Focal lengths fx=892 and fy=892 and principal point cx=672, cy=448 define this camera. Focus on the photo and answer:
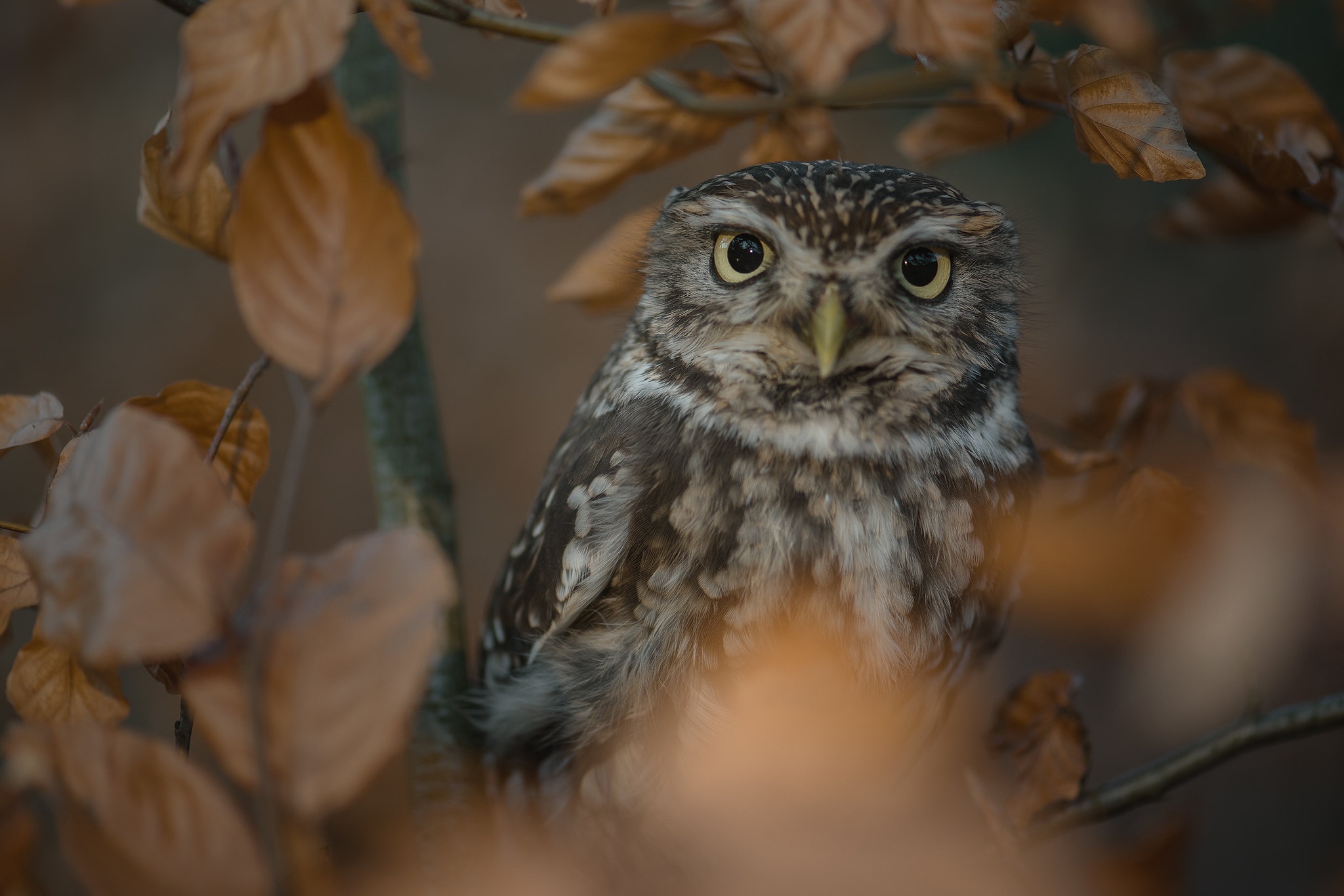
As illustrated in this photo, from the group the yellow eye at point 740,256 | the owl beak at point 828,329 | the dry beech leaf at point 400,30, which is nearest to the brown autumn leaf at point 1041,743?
the owl beak at point 828,329

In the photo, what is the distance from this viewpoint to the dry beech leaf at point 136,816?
1.88 feet

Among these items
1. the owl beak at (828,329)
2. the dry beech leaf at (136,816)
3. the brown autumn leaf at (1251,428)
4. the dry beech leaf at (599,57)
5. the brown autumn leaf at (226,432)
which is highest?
the dry beech leaf at (599,57)

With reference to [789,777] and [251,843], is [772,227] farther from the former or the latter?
[251,843]

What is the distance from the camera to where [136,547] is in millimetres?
626

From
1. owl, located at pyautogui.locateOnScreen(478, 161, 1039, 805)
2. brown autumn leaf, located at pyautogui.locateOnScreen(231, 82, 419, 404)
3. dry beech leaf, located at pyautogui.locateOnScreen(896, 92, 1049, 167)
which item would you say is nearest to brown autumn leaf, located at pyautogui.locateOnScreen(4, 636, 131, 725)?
brown autumn leaf, located at pyautogui.locateOnScreen(231, 82, 419, 404)

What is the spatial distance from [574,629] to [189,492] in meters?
0.92

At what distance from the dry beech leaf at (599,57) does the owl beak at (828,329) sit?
1.91ft

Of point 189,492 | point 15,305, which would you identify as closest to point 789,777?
point 189,492

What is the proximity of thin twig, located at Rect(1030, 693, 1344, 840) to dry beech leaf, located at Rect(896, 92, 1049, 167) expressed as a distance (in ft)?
3.16

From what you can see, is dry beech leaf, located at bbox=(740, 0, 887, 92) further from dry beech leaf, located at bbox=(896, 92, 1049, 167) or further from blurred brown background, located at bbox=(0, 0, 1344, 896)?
blurred brown background, located at bbox=(0, 0, 1344, 896)

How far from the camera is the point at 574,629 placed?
4.94 feet

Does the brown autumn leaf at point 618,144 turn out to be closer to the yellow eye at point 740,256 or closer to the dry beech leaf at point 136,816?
the yellow eye at point 740,256

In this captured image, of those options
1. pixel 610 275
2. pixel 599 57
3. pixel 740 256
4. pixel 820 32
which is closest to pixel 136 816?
pixel 599 57

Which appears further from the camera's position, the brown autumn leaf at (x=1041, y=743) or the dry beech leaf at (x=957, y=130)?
the dry beech leaf at (x=957, y=130)
